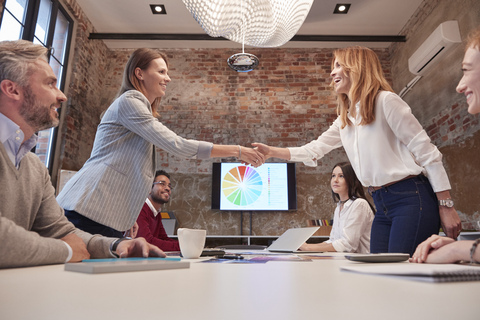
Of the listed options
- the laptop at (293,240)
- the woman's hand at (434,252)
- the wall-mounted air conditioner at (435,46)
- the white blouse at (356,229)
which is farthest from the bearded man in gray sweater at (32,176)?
the wall-mounted air conditioner at (435,46)

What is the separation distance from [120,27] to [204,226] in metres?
3.30

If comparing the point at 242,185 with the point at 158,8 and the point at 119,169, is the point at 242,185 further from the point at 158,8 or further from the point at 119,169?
the point at 119,169

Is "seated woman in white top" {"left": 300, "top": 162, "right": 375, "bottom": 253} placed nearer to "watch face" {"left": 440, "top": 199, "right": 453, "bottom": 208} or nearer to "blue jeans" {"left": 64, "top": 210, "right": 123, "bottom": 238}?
"watch face" {"left": 440, "top": 199, "right": 453, "bottom": 208}

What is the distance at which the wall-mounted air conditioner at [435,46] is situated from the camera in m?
3.86

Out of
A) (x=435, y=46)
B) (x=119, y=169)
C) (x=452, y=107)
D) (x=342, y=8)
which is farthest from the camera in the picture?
(x=342, y=8)

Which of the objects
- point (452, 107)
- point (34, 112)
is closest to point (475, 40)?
point (34, 112)

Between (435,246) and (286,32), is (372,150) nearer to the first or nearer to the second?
(435,246)

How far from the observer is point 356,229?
2.24 meters

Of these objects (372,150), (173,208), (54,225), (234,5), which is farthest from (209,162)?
(54,225)

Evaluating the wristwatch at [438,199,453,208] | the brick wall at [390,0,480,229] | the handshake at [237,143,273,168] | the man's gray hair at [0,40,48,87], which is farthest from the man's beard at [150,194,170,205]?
the brick wall at [390,0,480,229]

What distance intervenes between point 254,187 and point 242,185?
18 centimetres

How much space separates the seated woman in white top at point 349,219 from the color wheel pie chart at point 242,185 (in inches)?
84.5

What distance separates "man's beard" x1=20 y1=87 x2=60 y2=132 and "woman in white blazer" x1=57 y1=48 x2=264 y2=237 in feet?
0.95

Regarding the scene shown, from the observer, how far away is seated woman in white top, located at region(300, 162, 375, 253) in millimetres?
2191
